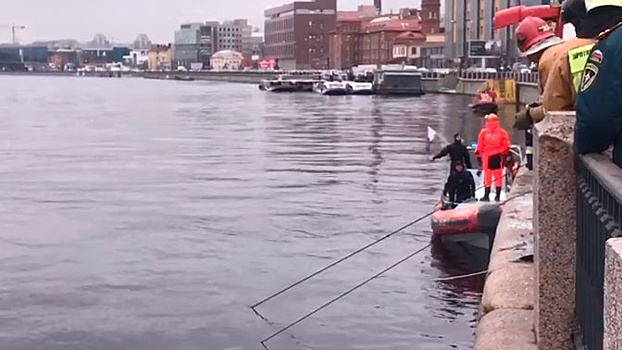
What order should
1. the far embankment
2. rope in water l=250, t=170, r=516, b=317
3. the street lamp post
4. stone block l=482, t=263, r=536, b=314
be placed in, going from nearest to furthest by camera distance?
1. stone block l=482, t=263, r=536, b=314
2. rope in water l=250, t=170, r=516, b=317
3. the far embankment
4. the street lamp post

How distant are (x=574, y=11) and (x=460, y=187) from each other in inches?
543

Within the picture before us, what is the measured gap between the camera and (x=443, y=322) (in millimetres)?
13805

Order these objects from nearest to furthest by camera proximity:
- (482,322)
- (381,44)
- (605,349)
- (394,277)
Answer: (605,349), (482,322), (394,277), (381,44)

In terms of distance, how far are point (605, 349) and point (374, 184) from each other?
25872mm

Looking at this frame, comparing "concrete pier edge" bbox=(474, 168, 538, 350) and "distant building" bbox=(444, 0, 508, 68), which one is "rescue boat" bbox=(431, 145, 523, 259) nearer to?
"concrete pier edge" bbox=(474, 168, 538, 350)

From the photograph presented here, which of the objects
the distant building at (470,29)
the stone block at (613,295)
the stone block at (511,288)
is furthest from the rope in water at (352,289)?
the distant building at (470,29)

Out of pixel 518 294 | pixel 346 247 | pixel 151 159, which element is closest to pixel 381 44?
pixel 151 159

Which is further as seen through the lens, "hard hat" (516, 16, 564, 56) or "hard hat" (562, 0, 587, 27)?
"hard hat" (516, 16, 564, 56)

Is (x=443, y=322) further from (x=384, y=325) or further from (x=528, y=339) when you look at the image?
(x=528, y=339)

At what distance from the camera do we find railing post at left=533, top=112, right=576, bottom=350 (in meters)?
5.31

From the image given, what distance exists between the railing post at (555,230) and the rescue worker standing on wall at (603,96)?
0.70m

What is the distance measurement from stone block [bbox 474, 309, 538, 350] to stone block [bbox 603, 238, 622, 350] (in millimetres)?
2654

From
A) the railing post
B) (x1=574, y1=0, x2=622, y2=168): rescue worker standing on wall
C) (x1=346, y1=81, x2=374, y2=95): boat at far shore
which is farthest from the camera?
(x1=346, y1=81, x2=374, y2=95): boat at far shore

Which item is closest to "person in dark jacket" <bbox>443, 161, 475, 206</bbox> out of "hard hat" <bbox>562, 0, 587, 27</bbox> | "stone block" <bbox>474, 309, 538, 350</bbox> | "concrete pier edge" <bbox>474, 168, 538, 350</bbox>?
"concrete pier edge" <bbox>474, 168, 538, 350</bbox>
